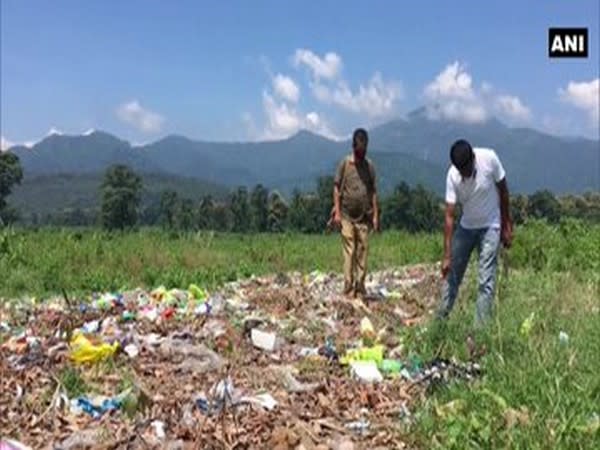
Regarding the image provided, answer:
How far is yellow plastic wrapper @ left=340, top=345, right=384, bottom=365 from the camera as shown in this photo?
621 centimetres

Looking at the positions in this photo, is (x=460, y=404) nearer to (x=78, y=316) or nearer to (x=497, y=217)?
(x=497, y=217)

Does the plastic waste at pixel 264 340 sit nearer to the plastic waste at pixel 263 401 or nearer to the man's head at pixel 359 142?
the plastic waste at pixel 263 401

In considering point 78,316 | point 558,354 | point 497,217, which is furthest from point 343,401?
point 78,316

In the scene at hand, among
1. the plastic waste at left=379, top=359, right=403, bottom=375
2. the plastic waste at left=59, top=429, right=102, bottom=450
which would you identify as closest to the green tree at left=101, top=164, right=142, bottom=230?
the plastic waste at left=379, top=359, right=403, bottom=375

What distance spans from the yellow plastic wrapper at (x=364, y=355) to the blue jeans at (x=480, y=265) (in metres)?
1.03

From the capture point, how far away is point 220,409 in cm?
475

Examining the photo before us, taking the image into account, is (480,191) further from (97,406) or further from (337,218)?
(97,406)

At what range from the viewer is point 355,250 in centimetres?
970

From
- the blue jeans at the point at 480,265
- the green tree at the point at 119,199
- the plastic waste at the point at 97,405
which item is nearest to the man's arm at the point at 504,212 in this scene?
the blue jeans at the point at 480,265

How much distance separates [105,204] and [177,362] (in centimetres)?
6332

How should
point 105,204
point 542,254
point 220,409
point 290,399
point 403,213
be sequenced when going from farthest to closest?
point 105,204 < point 403,213 < point 542,254 < point 290,399 < point 220,409

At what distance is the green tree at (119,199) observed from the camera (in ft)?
219

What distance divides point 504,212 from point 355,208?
Result: 8.17ft

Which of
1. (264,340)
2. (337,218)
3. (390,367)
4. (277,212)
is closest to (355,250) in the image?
(337,218)
